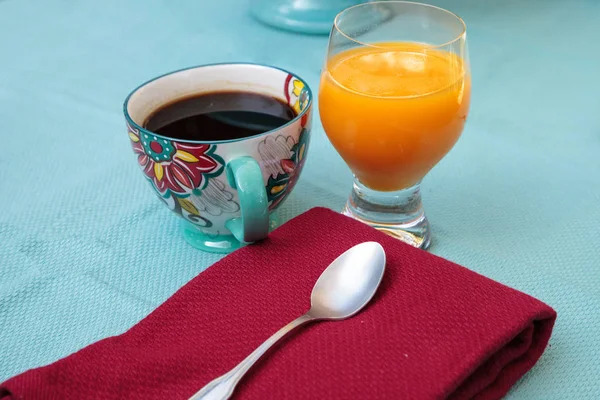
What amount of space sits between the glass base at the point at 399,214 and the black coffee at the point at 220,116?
11 centimetres

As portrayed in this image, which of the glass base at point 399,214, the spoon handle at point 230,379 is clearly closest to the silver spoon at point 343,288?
the spoon handle at point 230,379

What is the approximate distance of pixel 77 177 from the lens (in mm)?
706

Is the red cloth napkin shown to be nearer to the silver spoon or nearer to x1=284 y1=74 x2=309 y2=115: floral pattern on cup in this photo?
the silver spoon

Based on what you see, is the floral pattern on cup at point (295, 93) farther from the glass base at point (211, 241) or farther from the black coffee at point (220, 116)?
the glass base at point (211, 241)

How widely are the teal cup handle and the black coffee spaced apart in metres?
0.05

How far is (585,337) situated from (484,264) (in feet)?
0.35

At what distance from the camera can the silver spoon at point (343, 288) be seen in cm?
43

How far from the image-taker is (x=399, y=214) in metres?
0.60

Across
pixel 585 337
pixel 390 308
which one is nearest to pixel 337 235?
pixel 390 308

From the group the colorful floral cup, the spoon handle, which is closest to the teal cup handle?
the colorful floral cup

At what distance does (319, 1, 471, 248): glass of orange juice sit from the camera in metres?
0.53

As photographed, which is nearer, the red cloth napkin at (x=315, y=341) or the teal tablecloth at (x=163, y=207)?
the red cloth napkin at (x=315, y=341)

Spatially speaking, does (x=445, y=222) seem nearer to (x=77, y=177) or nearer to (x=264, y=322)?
(x=264, y=322)

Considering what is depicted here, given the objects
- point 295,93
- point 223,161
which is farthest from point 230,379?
point 295,93
